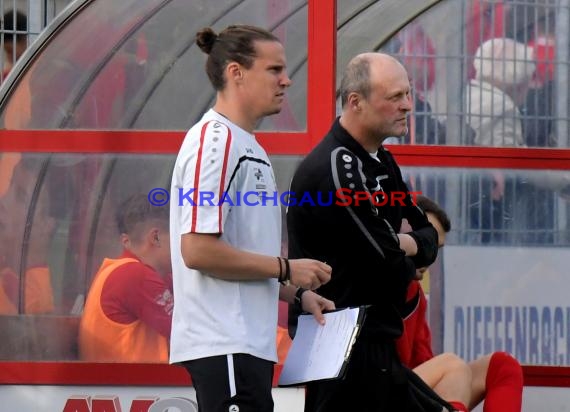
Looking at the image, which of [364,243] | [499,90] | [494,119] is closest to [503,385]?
[364,243]

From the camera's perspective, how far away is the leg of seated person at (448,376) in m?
4.55

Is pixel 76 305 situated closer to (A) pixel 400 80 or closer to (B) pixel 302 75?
(B) pixel 302 75

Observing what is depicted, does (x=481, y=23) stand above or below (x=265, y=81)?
above

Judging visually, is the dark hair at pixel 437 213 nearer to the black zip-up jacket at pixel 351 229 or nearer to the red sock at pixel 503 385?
the red sock at pixel 503 385

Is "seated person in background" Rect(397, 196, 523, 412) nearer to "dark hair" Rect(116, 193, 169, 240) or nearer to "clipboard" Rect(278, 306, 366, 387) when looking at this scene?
"clipboard" Rect(278, 306, 366, 387)

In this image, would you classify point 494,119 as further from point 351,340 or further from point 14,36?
point 351,340

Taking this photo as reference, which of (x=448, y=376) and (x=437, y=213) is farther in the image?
(x=437, y=213)

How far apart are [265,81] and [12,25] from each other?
7.23 ft

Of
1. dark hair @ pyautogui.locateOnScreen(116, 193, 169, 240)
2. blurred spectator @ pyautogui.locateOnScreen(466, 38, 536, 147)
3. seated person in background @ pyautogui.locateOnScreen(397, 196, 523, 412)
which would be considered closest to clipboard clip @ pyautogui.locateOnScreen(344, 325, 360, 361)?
seated person in background @ pyautogui.locateOnScreen(397, 196, 523, 412)

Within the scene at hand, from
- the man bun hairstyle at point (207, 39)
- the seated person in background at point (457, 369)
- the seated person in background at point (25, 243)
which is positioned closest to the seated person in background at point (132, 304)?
the seated person in background at point (25, 243)

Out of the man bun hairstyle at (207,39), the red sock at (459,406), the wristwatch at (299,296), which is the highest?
the man bun hairstyle at (207,39)

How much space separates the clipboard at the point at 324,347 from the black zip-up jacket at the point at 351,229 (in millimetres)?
167

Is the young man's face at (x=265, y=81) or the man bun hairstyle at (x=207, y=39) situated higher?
the man bun hairstyle at (x=207, y=39)

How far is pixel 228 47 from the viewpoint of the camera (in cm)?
366
